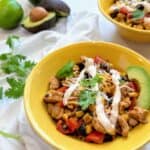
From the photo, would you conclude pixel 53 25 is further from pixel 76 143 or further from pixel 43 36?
pixel 76 143

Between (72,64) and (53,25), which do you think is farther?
(53,25)

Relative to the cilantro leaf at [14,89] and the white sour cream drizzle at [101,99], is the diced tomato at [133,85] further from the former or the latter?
the cilantro leaf at [14,89]

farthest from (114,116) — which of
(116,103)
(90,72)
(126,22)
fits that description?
(126,22)

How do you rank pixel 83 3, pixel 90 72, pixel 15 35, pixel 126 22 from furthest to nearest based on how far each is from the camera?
pixel 83 3
pixel 15 35
pixel 126 22
pixel 90 72

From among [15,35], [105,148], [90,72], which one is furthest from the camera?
[15,35]

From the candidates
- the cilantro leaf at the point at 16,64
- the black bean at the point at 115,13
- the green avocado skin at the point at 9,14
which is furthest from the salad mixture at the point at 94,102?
the green avocado skin at the point at 9,14

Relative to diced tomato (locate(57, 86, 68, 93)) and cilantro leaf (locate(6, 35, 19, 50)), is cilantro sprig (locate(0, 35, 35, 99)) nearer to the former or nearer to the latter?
cilantro leaf (locate(6, 35, 19, 50))
